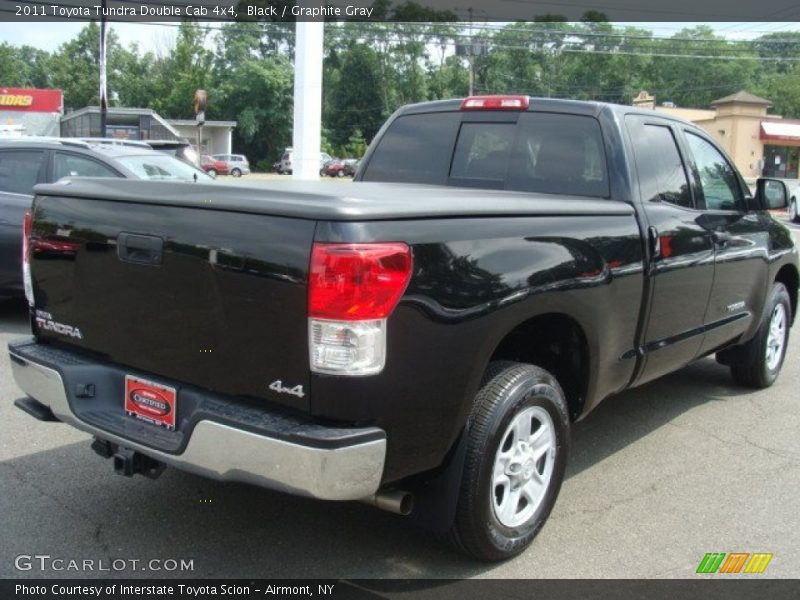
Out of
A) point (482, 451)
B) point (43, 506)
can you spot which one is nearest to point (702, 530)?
point (482, 451)

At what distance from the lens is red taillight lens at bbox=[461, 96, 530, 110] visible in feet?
15.1

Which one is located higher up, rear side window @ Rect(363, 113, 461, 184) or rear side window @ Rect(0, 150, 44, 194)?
rear side window @ Rect(363, 113, 461, 184)

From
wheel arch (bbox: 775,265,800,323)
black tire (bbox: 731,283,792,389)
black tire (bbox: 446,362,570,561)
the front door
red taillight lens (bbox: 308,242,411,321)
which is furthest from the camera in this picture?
wheel arch (bbox: 775,265,800,323)

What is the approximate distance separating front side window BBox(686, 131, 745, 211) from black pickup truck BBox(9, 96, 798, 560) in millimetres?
710

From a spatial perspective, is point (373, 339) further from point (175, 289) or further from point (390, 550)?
point (390, 550)

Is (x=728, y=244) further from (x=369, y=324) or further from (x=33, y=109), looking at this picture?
(x=33, y=109)

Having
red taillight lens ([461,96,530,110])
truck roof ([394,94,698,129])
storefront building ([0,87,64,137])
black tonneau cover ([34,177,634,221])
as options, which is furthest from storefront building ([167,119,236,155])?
black tonneau cover ([34,177,634,221])

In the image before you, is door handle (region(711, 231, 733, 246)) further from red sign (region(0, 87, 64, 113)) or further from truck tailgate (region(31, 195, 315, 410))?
red sign (region(0, 87, 64, 113))

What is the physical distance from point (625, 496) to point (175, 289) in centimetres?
251

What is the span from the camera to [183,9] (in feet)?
78.9

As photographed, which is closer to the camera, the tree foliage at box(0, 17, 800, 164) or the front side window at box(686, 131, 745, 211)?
the front side window at box(686, 131, 745, 211)

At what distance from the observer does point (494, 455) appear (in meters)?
3.12

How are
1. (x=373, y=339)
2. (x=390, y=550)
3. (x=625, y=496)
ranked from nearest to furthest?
(x=373, y=339), (x=390, y=550), (x=625, y=496)

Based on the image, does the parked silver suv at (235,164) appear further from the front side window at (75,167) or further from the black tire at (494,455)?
the black tire at (494,455)
